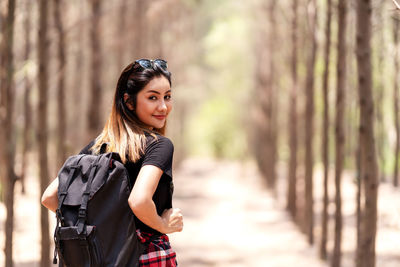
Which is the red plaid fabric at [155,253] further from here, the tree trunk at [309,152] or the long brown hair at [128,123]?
the tree trunk at [309,152]

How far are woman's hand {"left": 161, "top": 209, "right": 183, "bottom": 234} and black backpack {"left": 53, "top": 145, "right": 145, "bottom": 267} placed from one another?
15cm

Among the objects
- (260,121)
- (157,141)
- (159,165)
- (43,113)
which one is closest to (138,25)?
(260,121)

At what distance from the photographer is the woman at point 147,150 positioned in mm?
2381

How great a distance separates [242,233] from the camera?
13930mm

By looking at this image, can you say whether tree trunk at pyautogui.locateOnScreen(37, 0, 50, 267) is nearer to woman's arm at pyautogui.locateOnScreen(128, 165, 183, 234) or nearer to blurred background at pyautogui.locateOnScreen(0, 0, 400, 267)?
blurred background at pyautogui.locateOnScreen(0, 0, 400, 267)

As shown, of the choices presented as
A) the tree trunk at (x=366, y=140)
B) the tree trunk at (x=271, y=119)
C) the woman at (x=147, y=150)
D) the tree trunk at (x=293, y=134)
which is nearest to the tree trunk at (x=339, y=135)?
the tree trunk at (x=366, y=140)

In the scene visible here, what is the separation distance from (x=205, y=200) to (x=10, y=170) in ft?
51.0

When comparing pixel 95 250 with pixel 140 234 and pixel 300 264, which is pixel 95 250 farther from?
pixel 300 264

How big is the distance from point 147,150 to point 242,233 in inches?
463

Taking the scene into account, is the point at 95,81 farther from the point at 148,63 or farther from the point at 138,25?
the point at 148,63

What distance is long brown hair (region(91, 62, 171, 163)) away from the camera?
2.49 metres

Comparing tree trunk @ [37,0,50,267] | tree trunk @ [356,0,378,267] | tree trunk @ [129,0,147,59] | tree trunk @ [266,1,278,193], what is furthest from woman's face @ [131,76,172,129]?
tree trunk @ [266,1,278,193]

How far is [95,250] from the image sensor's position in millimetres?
2359

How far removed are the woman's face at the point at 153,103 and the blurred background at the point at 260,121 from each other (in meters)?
1.84
